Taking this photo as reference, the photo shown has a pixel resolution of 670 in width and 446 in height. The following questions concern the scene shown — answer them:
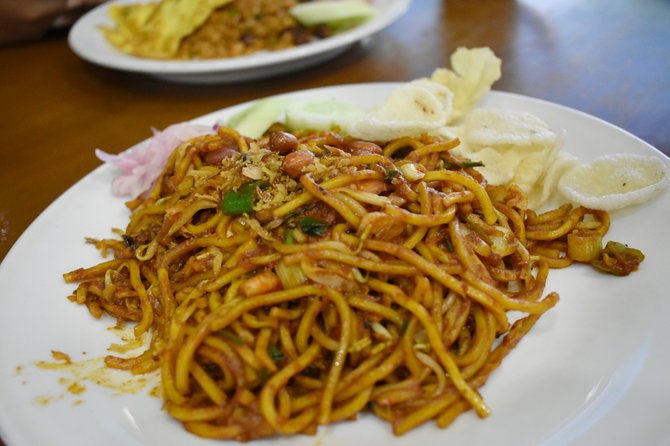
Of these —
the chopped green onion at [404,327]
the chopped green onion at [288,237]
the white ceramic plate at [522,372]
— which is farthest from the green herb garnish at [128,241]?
the chopped green onion at [404,327]

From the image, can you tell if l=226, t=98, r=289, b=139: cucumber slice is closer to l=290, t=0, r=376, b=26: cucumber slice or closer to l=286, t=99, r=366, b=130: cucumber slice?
l=286, t=99, r=366, b=130: cucumber slice

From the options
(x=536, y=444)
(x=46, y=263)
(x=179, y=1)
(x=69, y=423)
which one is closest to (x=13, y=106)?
(x=179, y=1)

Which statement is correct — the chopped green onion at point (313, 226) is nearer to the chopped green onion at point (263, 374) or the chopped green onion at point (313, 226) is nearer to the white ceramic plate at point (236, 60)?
the chopped green onion at point (263, 374)

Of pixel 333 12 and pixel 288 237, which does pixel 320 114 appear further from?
pixel 333 12

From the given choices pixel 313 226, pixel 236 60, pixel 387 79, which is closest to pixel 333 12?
pixel 387 79

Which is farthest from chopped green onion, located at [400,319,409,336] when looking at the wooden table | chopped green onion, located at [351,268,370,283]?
the wooden table

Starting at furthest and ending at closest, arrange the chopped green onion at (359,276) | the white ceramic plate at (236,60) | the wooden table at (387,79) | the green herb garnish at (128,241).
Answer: the white ceramic plate at (236,60), the wooden table at (387,79), the green herb garnish at (128,241), the chopped green onion at (359,276)
